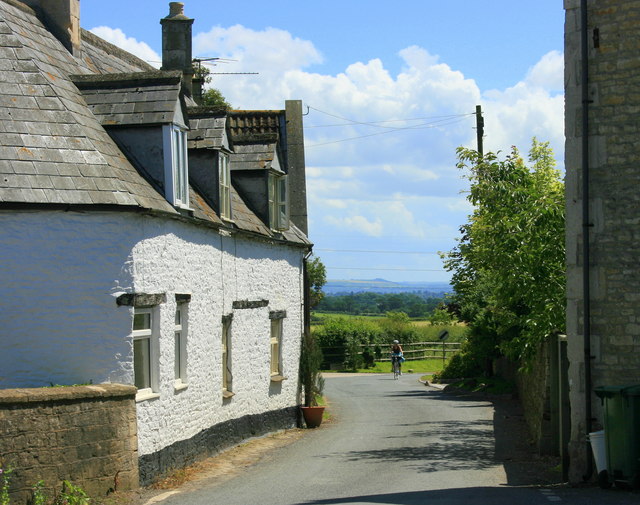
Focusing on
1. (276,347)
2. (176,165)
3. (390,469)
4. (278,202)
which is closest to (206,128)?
(176,165)

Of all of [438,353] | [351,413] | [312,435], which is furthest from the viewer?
[438,353]

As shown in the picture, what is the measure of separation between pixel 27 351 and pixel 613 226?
27.5ft

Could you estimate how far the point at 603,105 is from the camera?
43.2 ft

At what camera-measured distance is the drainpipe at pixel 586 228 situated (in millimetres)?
13031

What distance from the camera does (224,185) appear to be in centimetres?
1833

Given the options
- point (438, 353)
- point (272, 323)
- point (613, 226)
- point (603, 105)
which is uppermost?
point (603, 105)

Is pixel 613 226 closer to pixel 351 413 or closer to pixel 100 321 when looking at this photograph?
pixel 100 321

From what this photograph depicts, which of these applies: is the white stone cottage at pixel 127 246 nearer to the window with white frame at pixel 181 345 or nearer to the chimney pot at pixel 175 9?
the window with white frame at pixel 181 345

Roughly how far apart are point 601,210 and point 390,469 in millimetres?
5399

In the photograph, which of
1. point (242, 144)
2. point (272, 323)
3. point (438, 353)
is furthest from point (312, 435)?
point (438, 353)

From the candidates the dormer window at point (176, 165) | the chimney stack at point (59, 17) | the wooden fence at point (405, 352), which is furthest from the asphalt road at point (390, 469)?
the wooden fence at point (405, 352)

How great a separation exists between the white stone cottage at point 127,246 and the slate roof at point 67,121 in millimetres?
25

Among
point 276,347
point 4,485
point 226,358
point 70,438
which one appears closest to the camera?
point 4,485

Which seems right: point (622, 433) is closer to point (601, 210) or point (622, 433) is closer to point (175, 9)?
point (601, 210)
